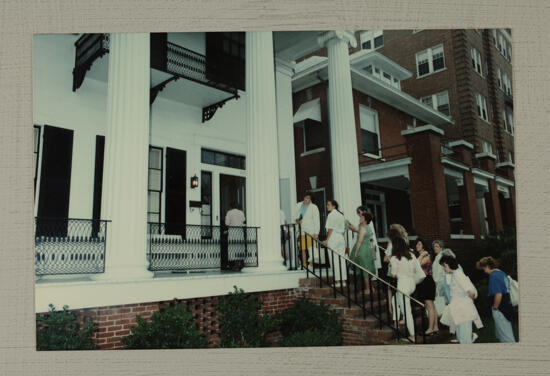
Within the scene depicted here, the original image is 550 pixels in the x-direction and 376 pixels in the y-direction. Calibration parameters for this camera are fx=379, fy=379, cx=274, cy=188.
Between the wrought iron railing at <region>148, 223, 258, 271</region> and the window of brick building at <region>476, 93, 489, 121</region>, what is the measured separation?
442cm

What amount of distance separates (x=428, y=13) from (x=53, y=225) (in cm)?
537

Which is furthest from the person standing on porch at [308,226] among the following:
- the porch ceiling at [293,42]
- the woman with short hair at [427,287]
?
the porch ceiling at [293,42]

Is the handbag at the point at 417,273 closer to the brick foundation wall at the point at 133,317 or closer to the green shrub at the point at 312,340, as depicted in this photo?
the green shrub at the point at 312,340

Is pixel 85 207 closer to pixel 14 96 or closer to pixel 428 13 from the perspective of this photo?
pixel 14 96

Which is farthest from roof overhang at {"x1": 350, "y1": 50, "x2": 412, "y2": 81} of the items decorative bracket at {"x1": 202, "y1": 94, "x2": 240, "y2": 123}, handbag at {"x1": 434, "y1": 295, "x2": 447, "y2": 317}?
handbag at {"x1": 434, "y1": 295, "x2": 447, "y2": 317}

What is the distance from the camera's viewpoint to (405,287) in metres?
4.96

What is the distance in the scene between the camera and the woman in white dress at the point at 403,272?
4840 mm

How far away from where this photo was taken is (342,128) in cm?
699

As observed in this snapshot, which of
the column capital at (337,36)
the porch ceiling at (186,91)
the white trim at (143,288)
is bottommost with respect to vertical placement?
the white trim at (143,288)

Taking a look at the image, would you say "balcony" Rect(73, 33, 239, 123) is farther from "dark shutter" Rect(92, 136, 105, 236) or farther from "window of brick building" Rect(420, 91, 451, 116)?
"window of brick building" Rect(420, 91, 451, 116)

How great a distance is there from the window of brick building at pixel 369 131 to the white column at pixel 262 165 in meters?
4.65

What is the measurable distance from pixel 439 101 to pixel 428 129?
12.2 ft

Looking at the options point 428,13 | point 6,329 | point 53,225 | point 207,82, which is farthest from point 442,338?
point 207,82

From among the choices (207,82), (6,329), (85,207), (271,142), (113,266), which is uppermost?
(207,82)
